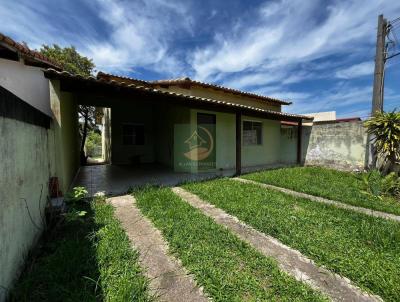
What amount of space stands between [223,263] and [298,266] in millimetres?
915

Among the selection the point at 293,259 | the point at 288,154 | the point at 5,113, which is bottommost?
the point at 293,259

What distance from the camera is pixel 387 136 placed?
682cm

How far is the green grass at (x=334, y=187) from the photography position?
4.82 m

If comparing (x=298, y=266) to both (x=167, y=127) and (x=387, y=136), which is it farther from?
(x=167, y=127)

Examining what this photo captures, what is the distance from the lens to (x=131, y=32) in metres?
6.90

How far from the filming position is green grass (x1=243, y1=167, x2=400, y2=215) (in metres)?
4.82

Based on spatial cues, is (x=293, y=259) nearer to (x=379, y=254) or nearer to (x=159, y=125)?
(x=379, y=254)

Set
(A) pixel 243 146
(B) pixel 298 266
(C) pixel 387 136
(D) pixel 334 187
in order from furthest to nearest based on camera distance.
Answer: (A) pixel 243 146
(C) pixel 387 136
(D) pixel 334 187
(B) pixel 298 266

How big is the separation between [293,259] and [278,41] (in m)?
8.40

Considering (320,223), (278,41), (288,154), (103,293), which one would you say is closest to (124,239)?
(103,293)

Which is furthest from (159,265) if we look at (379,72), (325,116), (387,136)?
(325,116)

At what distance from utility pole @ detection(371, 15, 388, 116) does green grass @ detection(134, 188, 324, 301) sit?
27.0 ft

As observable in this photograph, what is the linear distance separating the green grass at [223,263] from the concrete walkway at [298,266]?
0.16 meters

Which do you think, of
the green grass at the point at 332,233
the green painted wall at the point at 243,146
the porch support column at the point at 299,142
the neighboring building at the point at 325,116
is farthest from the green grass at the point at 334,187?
the neighboring building at the point at 325,116
